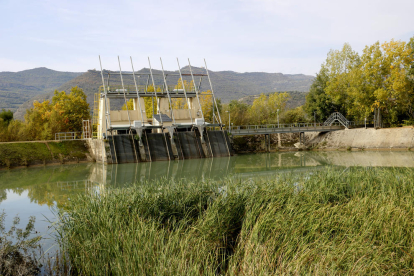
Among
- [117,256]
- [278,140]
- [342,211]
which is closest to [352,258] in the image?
[342,211]

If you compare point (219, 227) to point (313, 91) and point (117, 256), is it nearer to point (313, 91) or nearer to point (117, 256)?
point (117, 256)

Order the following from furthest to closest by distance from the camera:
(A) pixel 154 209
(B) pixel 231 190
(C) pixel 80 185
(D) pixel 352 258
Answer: (C) pixel 80 185 < (B) pixel 231 190 < (A) pixel 154 209 < (D) pixel 352 258

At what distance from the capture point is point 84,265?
6469mm

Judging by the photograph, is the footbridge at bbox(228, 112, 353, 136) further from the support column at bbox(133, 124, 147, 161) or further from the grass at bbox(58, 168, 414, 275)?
the grass at bbox(58, 168, 414, 275)

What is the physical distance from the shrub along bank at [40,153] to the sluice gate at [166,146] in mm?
5084

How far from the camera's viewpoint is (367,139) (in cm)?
3978

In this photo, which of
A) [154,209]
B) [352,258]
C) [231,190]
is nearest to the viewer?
[352,258]

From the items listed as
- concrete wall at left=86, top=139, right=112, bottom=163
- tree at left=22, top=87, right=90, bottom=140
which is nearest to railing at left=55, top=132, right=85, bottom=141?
tree at left=22, top=87, right=90, bottom=140

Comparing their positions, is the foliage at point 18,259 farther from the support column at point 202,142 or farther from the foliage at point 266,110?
the foliage at point 266,110

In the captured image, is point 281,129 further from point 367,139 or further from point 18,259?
point 18,259

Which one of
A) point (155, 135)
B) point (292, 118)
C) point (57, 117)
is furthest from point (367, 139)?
point (57, 117)

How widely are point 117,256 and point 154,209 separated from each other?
2.84 m

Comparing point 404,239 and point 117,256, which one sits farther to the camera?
point 404,239

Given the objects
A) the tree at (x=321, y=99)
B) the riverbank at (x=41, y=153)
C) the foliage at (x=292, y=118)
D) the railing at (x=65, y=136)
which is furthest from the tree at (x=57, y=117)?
the tree at (x=321, y=99)
